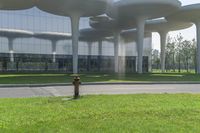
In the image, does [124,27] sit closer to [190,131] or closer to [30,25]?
[30,25]

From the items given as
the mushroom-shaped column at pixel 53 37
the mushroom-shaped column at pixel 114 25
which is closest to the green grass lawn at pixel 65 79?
the mushroom-shaped column at pixel 53 37

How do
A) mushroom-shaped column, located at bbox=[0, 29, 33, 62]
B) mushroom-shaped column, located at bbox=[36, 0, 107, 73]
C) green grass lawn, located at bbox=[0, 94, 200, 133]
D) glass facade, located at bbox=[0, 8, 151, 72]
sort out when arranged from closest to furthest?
green grass lawn, located at bbox=[0, 94, 200, 133] < mushroom-shaped column, located at bbox=[36, 0, 107, 73] < mushroom-shaped column, located at bbox=[0, 29, 33, 62] < glass facade, located at bbox=[0, 8, 151, 72]

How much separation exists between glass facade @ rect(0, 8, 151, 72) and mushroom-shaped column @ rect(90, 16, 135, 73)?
2390 millimetres

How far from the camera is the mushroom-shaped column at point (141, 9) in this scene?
41778 millimetres

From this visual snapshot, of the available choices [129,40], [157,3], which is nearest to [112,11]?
[157,3]

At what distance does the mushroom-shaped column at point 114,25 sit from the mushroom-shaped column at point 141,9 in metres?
6.71

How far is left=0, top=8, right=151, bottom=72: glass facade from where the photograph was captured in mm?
53500

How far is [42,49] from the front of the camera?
55906 millimetres

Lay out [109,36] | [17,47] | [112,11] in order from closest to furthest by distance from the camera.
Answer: [112,11] < [17,47] < [109,36]

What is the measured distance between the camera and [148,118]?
25.0ft

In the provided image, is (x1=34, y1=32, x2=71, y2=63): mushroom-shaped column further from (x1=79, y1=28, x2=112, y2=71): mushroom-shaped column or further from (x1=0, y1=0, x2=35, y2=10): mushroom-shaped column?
(x1=0, y1=0, x2=35, y2=10): mushroom-shaped column

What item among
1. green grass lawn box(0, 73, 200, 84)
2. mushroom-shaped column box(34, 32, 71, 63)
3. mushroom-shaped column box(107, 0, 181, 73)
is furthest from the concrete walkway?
mushroom-shaped column box(34, 32, 71, 63)

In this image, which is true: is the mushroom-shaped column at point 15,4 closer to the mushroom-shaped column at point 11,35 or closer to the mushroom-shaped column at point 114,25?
the mushroom-shaped column at point 11,35

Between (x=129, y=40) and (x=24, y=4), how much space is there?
31169mm
